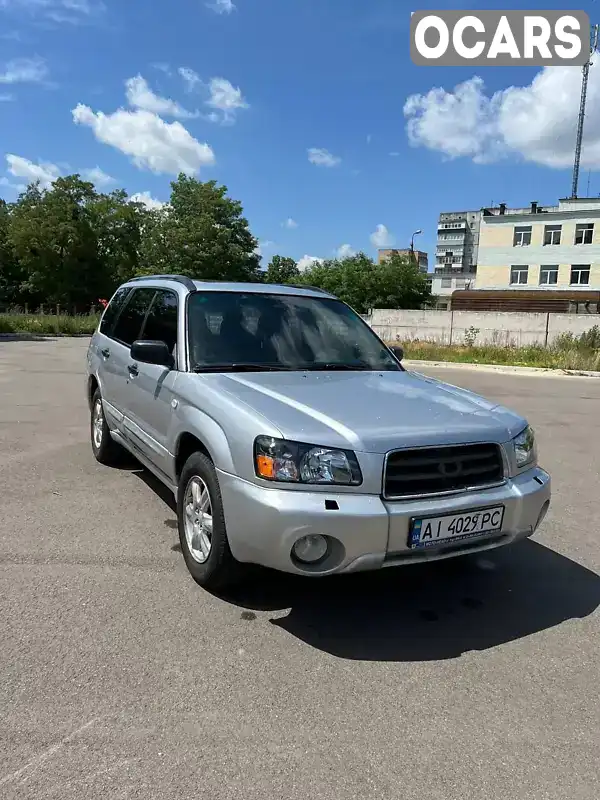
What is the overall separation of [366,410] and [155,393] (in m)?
1.71

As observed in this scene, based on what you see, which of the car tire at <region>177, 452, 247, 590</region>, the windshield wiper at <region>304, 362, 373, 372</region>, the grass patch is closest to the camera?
the car tire at <region>177, 452, 247, 590</region>

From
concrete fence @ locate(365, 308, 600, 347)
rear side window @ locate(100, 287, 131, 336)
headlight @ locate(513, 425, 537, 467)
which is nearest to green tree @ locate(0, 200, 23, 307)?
concrete fence @ locate(365, 308, 600, 347)

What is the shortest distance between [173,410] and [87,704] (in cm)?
185

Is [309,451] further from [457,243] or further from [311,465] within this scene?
[457,243]

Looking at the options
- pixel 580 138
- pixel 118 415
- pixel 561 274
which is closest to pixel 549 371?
pixel 118 415

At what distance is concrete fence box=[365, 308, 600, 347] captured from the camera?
27.2 meters

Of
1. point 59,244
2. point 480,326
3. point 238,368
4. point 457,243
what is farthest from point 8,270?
point 457,243

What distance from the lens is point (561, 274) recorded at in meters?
53.5

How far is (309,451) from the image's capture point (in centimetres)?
302

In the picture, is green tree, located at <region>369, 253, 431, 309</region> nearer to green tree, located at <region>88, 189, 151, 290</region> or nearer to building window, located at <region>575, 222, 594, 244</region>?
building window, located at <region>575, 222, 594, 244</region>

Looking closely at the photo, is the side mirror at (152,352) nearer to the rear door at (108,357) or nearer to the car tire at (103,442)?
the rear door at (108,357)

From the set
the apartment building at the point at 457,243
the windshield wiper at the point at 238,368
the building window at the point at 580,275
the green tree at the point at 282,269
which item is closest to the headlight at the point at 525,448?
the windshield wiper at the point at 238,368

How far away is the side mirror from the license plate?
6.71 feet

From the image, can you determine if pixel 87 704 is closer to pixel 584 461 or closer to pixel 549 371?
pixel 584 461
